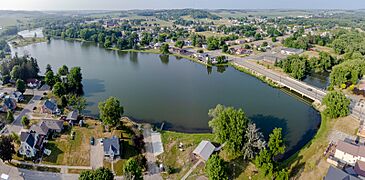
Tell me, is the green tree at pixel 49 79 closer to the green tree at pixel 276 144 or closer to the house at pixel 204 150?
the house at pixel 204 150

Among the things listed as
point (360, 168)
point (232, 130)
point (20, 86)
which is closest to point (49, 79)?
point (20, 86)

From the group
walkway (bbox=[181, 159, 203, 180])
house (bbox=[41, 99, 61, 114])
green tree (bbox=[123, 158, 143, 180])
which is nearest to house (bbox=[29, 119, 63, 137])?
house (bbox=[41, 99, 61, 114])

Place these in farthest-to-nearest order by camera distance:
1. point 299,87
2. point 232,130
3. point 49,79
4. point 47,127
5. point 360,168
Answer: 1. point 299,87
2. point 49,79
3. point 47,127
4. point 232,130
5. point 360,168

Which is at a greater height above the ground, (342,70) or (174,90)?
(342,70)

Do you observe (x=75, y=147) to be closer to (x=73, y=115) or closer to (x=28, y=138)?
A: (x=28, y=138)

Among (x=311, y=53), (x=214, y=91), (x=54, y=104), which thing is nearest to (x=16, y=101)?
(x=54, y=104)

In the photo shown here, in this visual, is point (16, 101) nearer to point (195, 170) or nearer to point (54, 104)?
point (54, 104)
